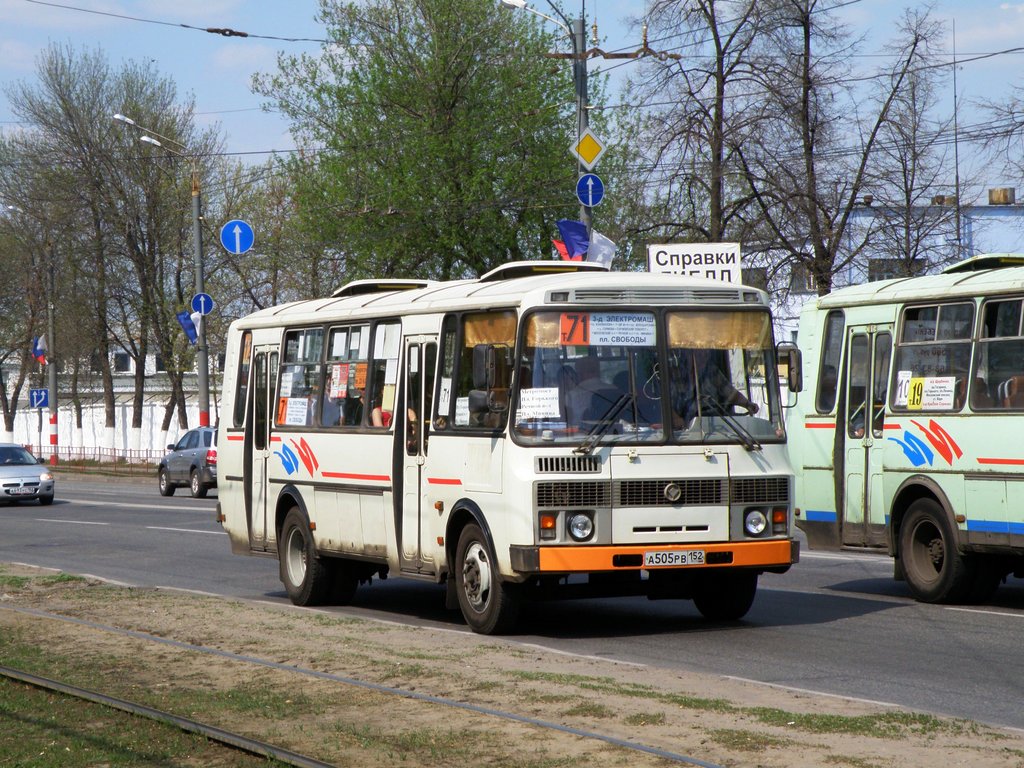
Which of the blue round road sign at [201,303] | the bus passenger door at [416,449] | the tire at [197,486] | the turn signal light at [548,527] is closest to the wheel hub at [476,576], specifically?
the bus passenger door at [416,449]

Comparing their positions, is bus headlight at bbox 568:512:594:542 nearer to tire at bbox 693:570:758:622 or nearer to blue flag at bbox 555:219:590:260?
tire at bbox 693:570:758:622

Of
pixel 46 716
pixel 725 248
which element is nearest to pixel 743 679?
pixel 46 716

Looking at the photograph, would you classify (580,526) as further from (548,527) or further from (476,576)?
(476,576)

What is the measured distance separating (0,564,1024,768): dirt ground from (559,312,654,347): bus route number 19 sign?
89.2 inches

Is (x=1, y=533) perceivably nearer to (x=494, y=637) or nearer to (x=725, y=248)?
(x=725, y=248)

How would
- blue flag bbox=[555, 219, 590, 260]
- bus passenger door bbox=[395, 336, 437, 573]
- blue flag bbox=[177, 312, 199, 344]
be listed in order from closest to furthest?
bus passenger door bbox=[395, 336, 437, 573], blue flag bbox=[555, 219, 590, 260], blue flag bbox=[177, 312, 199, 344]

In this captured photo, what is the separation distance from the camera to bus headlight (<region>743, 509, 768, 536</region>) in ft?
38.2

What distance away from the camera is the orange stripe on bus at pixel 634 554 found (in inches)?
437

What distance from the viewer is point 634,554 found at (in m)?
11.3

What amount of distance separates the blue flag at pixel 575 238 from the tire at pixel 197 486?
16304mm

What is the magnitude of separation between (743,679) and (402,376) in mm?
4681

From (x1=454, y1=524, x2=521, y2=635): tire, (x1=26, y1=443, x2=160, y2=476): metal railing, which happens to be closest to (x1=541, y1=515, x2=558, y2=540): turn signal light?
(x1=454, y1=524, x2=521, y2=635): tire

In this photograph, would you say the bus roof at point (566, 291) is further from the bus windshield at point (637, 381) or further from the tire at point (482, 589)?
the tire at point (482, 589)

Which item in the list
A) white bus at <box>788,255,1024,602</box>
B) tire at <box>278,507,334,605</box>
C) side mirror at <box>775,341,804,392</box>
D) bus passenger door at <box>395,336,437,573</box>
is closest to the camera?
side mirror at <box>775,341,804,392</box>
